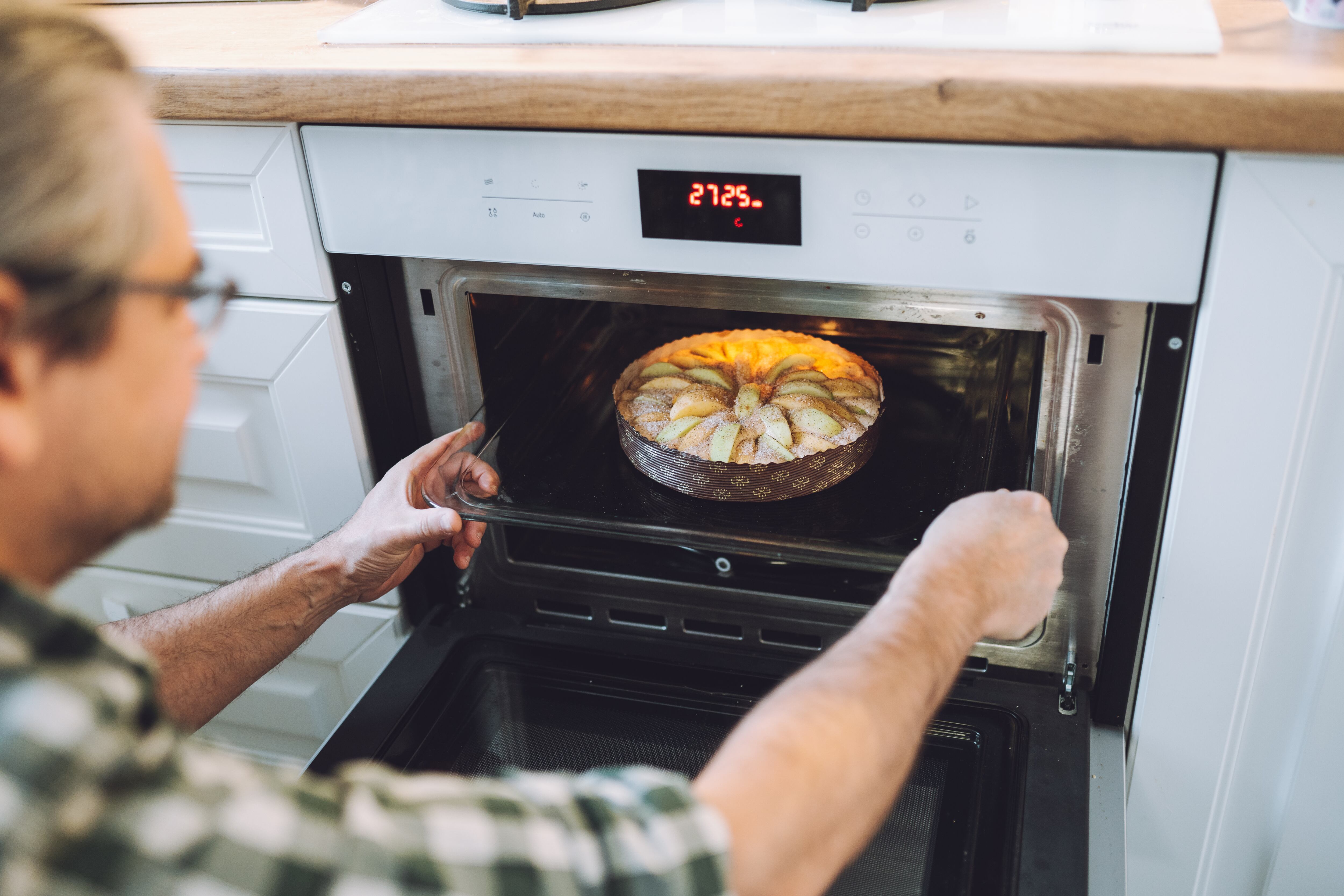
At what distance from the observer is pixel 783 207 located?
81cm

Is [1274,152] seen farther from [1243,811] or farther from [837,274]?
[1243,811]

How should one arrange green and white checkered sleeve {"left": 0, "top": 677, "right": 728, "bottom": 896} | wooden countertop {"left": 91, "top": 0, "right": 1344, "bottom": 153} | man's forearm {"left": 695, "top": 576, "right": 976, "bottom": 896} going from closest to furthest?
1. green and white checkered sleeve {"left": 0, "top": 677, "right": 728, "bottom": 896}
2. man's forearm {"left": 695, "top": 576, "right": 976, "bottom": 896}
3. wooden countertop {"left": 91, "top": 0, "right": 1344, "bottom": 153}

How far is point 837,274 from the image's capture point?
0.83 m

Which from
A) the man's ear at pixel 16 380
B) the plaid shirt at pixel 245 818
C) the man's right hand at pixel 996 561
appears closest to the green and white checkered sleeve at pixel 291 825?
the plaid shirt at pixel 245 818

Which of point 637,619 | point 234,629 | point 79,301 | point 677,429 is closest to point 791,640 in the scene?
point 637,619

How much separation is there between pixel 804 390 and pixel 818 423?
6 centimetres

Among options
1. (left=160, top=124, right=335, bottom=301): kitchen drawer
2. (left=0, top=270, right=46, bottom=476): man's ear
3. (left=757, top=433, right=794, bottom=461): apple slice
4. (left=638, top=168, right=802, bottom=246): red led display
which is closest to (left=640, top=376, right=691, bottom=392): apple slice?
(left=757, top=433, right=794, bottom=461): apple slice

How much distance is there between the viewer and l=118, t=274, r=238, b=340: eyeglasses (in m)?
0.51

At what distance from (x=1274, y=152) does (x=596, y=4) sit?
22.1 inches

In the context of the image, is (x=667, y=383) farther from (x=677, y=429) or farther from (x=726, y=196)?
(x=726, y=196)

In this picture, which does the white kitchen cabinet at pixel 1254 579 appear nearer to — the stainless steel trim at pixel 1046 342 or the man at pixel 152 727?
the stainless steel trim at pixel 1046 342

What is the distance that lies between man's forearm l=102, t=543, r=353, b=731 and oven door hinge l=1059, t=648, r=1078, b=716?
692 mm

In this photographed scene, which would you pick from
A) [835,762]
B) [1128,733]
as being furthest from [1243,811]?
[835,762]

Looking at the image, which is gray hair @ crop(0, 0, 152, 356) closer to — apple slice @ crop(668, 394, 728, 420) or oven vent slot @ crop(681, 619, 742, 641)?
apple slice @ crop(668, 394, 728, 420)
